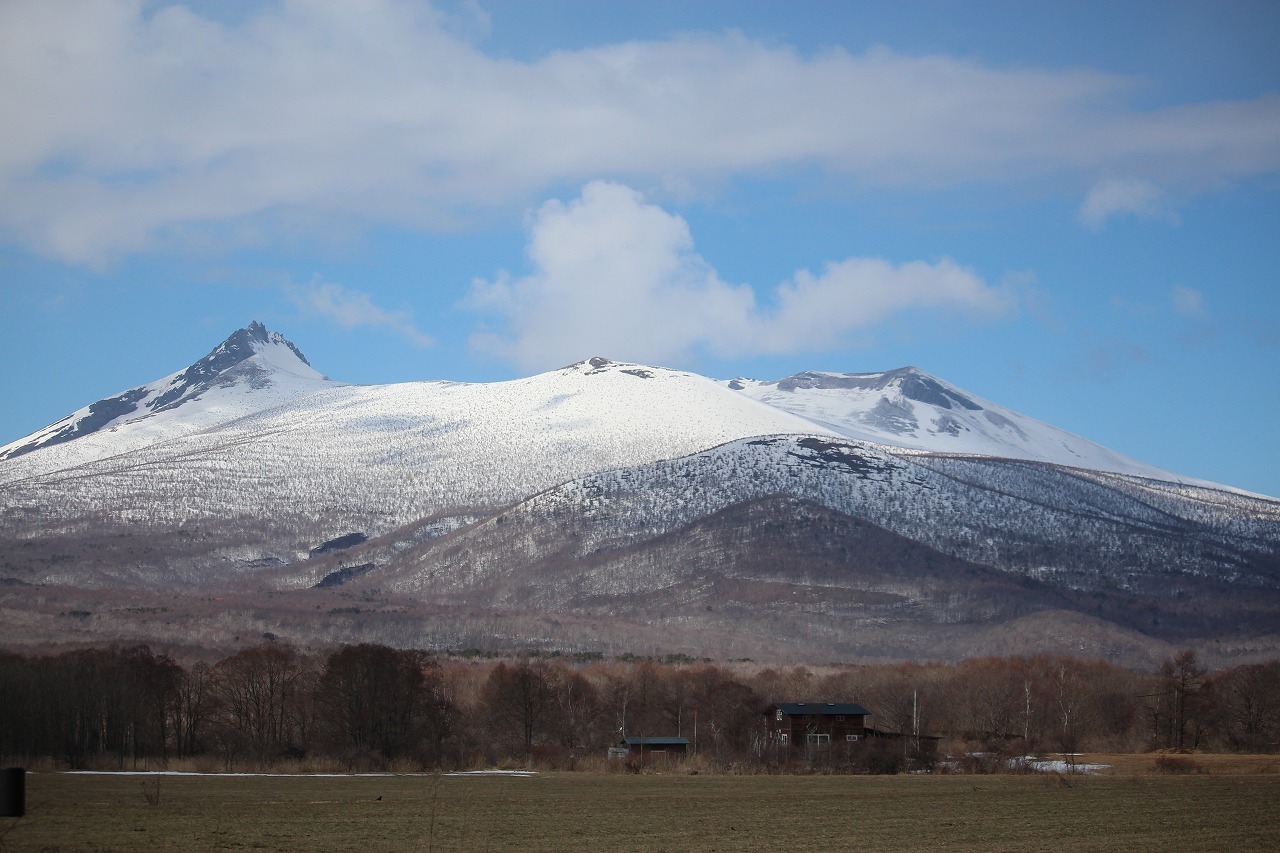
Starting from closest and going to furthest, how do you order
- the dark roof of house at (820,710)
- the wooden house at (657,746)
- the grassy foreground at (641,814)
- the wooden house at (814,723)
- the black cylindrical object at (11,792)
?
the black cylindrical object at (11,792) → the grassy foreground at (641,814) → the wooden house at (657,746) → the wooden house at (814,723) → the dark roof of house at (820,710)

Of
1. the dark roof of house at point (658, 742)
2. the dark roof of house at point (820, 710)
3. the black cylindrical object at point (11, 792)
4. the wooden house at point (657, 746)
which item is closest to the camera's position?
the black cylindrical object at point (11, 792)

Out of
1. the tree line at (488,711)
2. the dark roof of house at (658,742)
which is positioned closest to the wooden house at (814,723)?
the tree line at (488,711)

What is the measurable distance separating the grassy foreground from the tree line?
16.3 metres

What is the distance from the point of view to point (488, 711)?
90.5m

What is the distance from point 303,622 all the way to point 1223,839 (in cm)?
16308

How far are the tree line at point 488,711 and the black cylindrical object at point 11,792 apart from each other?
169 ft

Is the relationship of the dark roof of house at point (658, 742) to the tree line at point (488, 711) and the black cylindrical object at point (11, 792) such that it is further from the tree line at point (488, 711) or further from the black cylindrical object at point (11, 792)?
the black cylindrical object at point (11, 792)

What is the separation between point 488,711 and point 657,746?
623 inches

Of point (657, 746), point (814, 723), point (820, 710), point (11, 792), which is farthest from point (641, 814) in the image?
point (820, 710)

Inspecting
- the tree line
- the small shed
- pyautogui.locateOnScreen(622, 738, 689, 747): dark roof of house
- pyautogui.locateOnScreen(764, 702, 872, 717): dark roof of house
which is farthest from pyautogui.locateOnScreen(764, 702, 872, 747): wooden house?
the small shed

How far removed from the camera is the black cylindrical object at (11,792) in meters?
15.9

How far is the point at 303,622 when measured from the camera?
183 meters

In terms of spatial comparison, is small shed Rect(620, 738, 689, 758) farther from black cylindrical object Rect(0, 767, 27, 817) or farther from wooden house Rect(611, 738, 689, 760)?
black cylindrical object Rect(0, 767, 27, 817)

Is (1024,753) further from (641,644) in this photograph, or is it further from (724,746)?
(641,644)
